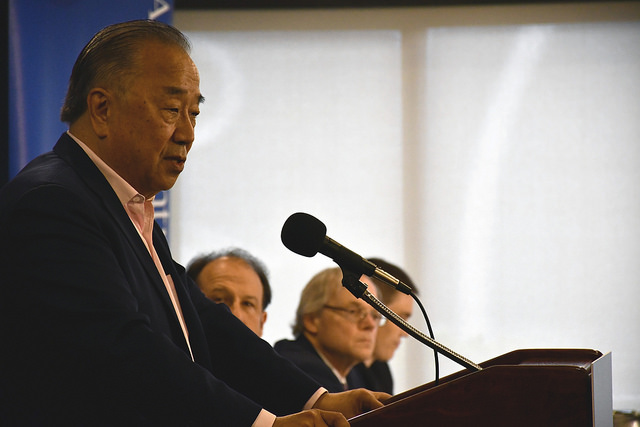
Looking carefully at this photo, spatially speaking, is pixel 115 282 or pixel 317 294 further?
pixel 317 294

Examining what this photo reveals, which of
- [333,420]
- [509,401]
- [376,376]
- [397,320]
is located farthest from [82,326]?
[376,376]

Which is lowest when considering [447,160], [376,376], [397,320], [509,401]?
[376,376]

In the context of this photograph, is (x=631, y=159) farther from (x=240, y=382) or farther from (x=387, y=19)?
(x=240, y=382)

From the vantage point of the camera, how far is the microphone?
4.59 ft

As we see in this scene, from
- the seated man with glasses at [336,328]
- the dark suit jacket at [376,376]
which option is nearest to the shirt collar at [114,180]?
the seated man with glasses at [336,328]

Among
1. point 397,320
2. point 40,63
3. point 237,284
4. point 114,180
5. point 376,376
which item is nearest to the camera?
point 397,320

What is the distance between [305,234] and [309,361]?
1787 millimetres

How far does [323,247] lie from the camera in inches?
56.8

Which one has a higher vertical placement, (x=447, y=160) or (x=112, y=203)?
(x=447, y=160)

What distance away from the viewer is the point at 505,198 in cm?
568

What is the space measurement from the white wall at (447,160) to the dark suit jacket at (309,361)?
2269 millimetres

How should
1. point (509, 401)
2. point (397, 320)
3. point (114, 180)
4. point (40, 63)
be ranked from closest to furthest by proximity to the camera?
1. point (509, 401)
2. point (397, 320)
3. point (114, 180)
4. point (40, 63)

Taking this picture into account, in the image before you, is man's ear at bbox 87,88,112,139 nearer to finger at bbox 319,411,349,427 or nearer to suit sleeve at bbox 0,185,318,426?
suit sleeve at bbox 0,185,318,426

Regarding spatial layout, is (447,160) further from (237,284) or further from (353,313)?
(237,284)
